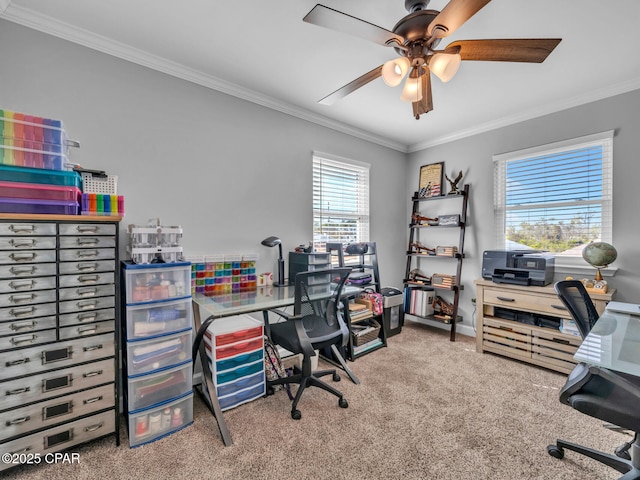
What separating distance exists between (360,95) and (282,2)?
1228mm

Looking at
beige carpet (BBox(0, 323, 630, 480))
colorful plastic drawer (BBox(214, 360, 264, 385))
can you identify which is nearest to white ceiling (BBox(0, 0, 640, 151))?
colorful plastic drawer (BBox(214, 360, 264, 385))

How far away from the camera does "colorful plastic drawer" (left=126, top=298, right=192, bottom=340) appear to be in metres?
1.65

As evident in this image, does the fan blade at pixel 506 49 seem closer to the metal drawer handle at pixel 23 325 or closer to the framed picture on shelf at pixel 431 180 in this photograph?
the framed picture on shelf at pixel 431 180

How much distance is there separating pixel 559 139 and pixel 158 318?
3.92 m

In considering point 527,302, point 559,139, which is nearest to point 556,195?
point 559,139

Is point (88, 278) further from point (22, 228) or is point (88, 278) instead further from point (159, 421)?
point (159, 421)

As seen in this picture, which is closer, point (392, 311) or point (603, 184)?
point (603, 184)

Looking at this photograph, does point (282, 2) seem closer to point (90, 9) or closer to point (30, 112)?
point (90, 9)

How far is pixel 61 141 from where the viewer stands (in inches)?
60.3

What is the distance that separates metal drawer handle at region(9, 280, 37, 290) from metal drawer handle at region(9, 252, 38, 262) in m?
0.11

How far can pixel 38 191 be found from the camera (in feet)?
4.83

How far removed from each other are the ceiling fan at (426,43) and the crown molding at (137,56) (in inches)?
57.3

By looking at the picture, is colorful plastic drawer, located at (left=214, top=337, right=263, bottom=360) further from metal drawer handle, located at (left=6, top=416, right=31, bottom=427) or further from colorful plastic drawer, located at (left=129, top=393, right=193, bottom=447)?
metal drawer handle, located at (left=6, top=416, right=31, bottom=427)

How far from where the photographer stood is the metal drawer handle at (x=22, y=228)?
4.56 ft
